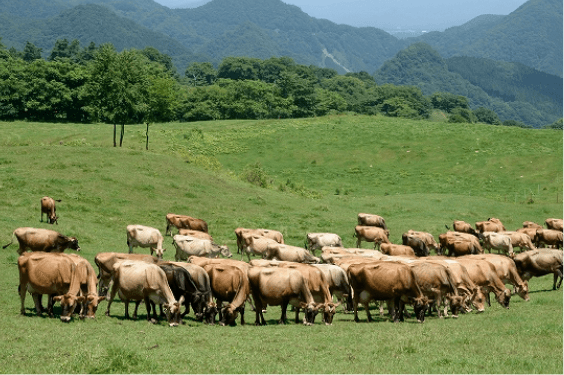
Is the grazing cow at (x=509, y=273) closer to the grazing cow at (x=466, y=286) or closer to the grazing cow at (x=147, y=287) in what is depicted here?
the grazing cow at (x=466, y=286)

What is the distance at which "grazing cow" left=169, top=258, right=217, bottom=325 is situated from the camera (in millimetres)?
19656

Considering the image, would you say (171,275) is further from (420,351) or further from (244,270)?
(420,351)

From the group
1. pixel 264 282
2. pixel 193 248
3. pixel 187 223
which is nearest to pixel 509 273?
pixel 264 282

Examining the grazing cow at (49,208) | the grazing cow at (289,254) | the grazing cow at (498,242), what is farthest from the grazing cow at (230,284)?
the grazing cow at (498,242)

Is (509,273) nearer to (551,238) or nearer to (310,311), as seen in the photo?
(310,311)

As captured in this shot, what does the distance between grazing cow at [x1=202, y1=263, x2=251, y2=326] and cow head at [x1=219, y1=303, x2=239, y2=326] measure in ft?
0.51

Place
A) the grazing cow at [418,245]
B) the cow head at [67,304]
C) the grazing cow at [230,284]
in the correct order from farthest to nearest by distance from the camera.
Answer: the grazing cow at [418,245] < the grazing cow at [230,284] < the cow head at [67,304]

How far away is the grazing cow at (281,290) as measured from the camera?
20062mm

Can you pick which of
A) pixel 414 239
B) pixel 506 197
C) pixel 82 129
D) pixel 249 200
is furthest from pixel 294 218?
pixel 82 129

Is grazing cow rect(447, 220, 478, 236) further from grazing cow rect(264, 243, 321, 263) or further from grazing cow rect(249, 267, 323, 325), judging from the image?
grazing cow rect(249, 267, 323, 325)

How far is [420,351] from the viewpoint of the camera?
52.0ft

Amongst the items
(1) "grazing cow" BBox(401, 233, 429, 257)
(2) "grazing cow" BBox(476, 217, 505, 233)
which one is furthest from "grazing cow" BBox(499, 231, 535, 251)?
(2) "grazing cow" BBox(476, 217, 505, 233)

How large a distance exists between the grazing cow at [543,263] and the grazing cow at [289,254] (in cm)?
866

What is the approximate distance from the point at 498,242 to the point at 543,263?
7.99m
